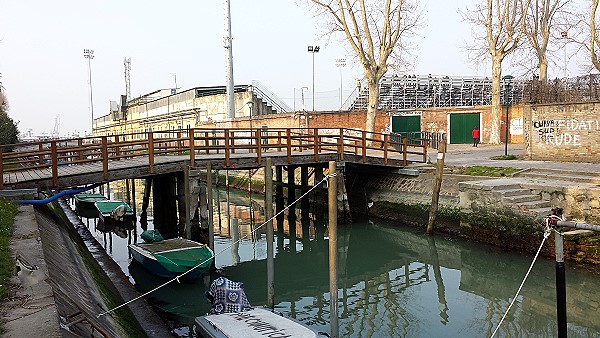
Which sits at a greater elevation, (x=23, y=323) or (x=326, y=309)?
(x=23, y=323)

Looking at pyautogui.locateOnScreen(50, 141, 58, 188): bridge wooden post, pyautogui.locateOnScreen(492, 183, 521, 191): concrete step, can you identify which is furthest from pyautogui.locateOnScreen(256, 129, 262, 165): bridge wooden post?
pyautogui.locateOnScreen(492, 183, 521, 191): concrete step

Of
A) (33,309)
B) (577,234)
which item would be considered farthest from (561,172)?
(33,309)

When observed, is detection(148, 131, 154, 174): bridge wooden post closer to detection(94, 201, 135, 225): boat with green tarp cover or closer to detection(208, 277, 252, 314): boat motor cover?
detection(208, 277, 252, 314): boat motor cover

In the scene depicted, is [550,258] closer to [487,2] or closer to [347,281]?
[347,281]

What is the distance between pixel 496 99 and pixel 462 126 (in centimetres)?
355

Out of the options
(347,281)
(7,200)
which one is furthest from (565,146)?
(7,200)

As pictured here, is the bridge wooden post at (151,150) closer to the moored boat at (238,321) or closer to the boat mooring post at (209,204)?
the boat mooring post at (209,204)

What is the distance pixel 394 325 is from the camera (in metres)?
11.6

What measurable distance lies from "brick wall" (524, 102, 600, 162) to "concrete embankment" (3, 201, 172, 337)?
1569 cm

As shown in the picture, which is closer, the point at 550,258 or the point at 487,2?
the point at 550,258

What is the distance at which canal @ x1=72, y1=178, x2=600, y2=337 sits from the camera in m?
11.6

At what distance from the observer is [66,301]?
7312 millimetres

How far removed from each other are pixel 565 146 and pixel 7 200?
18.1 meters

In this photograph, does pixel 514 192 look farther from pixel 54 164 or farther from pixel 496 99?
pixel 496 99
